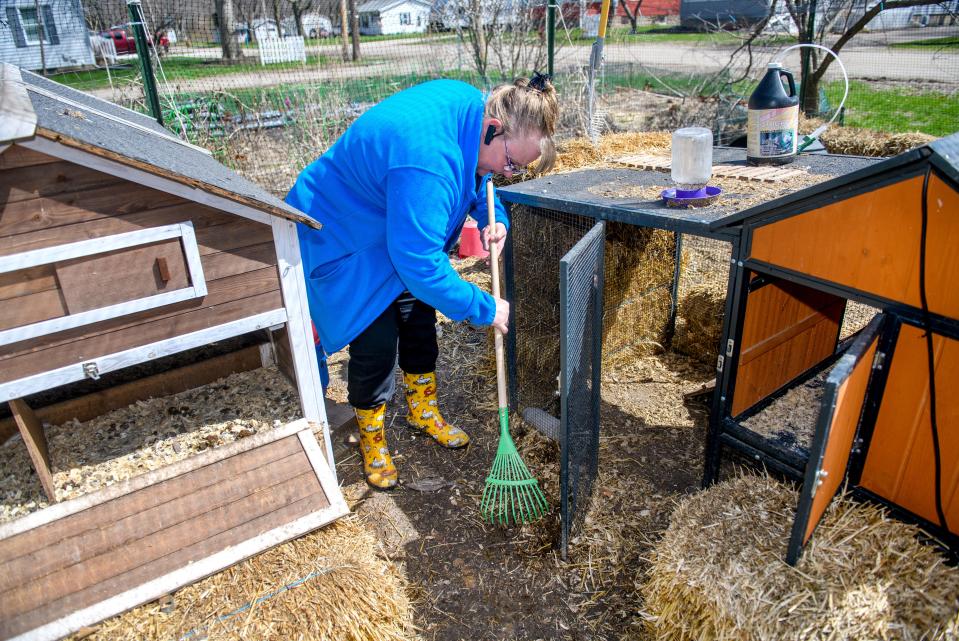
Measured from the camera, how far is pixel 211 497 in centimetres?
267

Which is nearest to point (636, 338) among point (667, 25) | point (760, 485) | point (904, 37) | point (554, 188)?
point (554, 188)

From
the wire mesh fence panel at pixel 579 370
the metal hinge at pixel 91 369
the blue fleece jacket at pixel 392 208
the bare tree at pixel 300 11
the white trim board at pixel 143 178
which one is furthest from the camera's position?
the bare tree at pixel 300 11

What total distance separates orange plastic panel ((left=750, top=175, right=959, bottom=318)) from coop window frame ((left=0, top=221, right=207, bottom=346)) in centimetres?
231

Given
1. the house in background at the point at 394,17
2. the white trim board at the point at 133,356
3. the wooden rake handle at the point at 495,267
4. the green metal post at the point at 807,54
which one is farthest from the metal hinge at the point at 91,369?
the house in background at the point at 394,17

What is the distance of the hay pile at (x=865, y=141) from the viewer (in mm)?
7156

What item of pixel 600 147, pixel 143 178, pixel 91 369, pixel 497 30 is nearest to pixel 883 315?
pixel 143 178

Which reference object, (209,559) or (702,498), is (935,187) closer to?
(702,498)

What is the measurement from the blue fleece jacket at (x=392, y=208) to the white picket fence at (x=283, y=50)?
712 centimetres

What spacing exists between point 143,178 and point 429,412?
Answer: 224 centimetres

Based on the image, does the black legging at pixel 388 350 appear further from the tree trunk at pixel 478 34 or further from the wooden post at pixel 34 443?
the tree trunk at pixel 478 34

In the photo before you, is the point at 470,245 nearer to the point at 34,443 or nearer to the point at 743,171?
the point at 743,171

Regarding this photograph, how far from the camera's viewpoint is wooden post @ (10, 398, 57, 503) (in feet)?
8.05

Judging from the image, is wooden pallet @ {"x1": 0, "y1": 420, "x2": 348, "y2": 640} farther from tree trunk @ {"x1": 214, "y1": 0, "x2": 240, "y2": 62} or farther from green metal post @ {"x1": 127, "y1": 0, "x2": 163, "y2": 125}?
tree trunk @ {"x1": 214, "y1": 0, "x2": 240, "y2": 62}

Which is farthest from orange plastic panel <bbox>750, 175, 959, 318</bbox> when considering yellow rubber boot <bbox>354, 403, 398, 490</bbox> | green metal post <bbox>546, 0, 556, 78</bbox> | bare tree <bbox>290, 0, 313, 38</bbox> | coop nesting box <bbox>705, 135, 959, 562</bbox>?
bare tree <bbox>290, 0, 313, 38</bbox>
